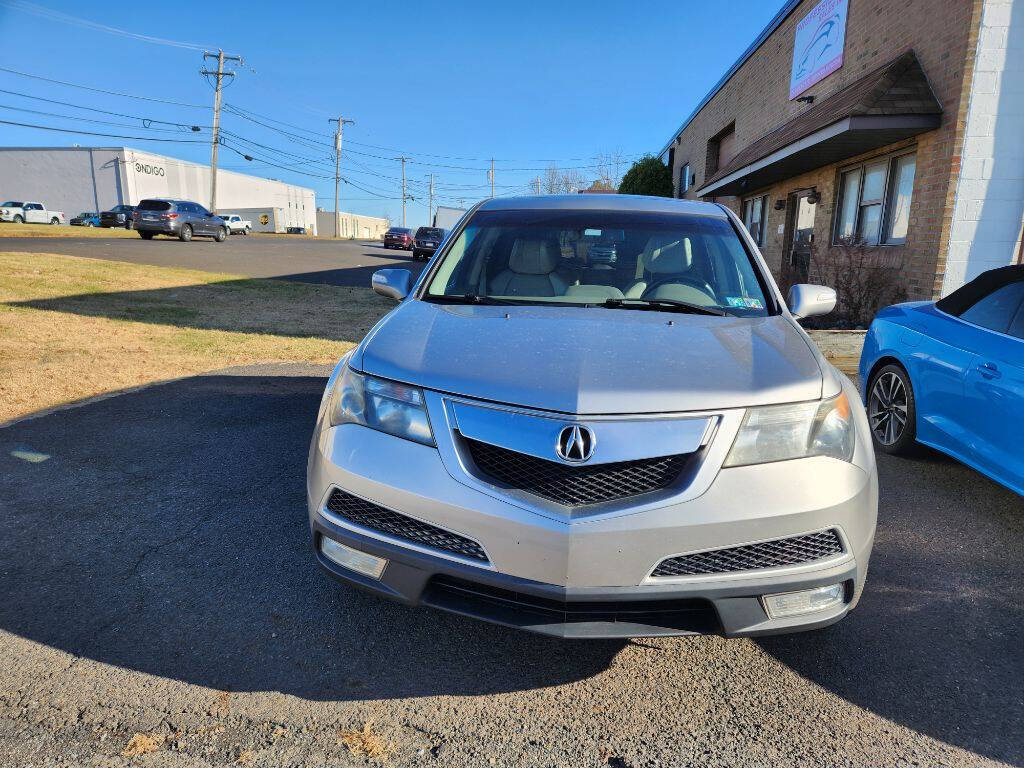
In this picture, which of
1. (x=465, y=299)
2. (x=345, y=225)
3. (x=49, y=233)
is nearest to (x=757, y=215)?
(x=465, y=299)

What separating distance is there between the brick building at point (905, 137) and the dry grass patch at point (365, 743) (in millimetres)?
9053

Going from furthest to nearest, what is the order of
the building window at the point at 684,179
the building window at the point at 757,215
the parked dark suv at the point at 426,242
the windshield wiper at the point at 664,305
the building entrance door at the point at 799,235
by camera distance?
1. the parked dark suv at the point at 426,242
2. the building window at the point at 684,179
3. the building window at the point at 757,215
4. the building entrance door at the point at 799,235
5. the windshield wiper at the point at 664,305

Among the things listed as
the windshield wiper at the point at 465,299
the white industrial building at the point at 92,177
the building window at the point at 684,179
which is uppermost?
the white industrial building at the point at 92,177

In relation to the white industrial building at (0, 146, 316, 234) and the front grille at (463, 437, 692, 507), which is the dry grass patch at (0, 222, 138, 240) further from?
the white industrial building at (0, 146, 316, 234)

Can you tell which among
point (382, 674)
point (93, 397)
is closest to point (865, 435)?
point (382, 674)

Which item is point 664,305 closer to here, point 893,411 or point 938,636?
point 938,636

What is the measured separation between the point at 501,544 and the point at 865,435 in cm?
136

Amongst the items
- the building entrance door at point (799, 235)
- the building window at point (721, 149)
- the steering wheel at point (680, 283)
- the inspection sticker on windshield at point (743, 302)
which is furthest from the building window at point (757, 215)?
the inspection sticker on windshield at point (743, 302)

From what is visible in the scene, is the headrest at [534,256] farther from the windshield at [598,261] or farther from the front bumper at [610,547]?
the front bumper at [610,547]

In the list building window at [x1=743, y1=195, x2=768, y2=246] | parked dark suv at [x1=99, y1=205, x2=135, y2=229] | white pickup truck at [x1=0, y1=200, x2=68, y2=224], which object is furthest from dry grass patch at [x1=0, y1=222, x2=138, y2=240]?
building window at [x1=743, y1=195, x2=768, y2=246]

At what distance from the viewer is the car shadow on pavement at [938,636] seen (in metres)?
2.24

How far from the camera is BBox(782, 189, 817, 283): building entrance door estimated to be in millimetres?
13609

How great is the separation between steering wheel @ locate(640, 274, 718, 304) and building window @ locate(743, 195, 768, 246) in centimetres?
1505

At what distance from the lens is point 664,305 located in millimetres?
3070
